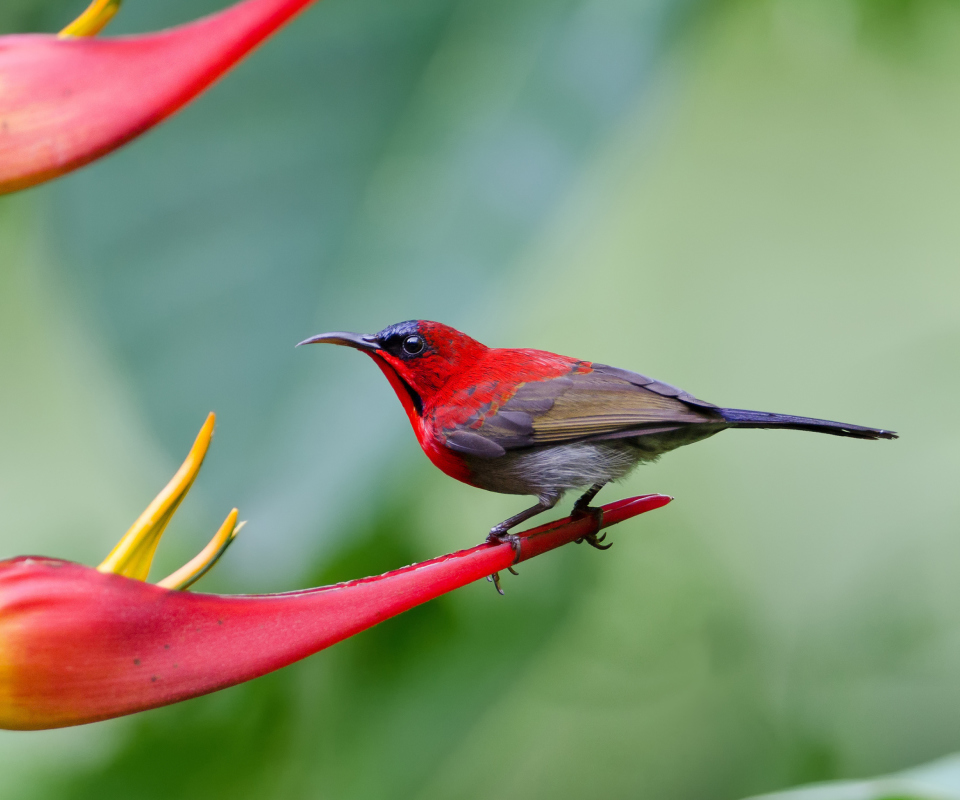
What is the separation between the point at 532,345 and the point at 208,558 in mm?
654

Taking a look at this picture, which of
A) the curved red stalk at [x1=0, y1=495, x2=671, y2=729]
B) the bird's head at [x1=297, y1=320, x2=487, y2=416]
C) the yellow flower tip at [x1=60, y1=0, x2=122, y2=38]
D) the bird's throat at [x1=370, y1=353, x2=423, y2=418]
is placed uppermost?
the yellow flower tip at [x1=60, y1=0, x2=122, y2=38]

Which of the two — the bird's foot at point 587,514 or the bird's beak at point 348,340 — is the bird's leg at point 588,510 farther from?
the bird's beak at point 348,340

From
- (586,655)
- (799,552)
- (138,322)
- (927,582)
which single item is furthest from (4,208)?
(927,582)

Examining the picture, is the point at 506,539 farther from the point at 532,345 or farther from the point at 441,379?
the point at 532,345

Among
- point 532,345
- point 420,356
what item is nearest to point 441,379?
point 420,356

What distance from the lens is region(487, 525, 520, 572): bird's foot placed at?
361mm

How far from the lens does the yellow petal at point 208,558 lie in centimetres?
34

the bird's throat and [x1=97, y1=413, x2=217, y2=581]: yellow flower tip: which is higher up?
the bird's throat

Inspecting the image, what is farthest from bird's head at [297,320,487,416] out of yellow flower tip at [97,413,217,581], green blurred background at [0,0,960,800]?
green blurred background at [0,0,960,800]

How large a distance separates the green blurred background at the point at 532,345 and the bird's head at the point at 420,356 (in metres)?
0.22

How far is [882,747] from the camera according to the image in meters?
0.94

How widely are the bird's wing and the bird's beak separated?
2.5 inches

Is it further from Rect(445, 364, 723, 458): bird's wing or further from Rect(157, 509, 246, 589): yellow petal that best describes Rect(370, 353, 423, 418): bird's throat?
Rect(157, 509, 246, 589): yellow petal

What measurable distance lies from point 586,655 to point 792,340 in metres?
0.41
